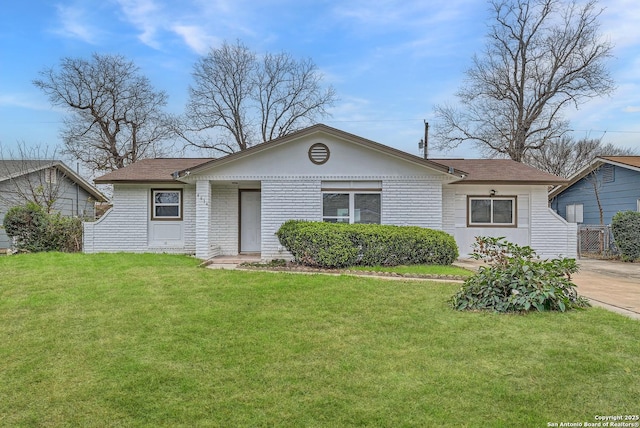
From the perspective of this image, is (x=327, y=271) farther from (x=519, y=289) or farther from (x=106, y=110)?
(x=106, y=110)

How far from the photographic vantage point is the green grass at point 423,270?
30.1 feet

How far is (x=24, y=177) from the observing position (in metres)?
18.9

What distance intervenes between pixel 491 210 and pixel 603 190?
883cm

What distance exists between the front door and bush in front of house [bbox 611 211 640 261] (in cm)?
1268

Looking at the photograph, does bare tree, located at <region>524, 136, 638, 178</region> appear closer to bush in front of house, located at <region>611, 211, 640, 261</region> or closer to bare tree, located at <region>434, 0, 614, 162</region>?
bare tree, located at <region>434, 0, 614, 162</region>

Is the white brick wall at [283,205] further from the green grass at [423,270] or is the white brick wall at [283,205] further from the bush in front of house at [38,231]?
the bush in front of house at [38,231]

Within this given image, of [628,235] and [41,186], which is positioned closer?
[628,235]

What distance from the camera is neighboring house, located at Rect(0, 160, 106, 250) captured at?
1812cm

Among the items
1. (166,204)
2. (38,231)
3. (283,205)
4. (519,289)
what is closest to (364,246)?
(283,205)

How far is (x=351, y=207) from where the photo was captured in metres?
12.1

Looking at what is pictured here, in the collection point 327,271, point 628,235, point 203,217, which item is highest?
point 203,217

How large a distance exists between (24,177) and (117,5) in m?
11.1

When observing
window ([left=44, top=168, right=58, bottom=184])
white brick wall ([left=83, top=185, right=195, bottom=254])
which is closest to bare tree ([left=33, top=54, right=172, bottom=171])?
window ([left=44, top=168, right=58, bottom=184])

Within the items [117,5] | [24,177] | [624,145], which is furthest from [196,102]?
[624,145]
